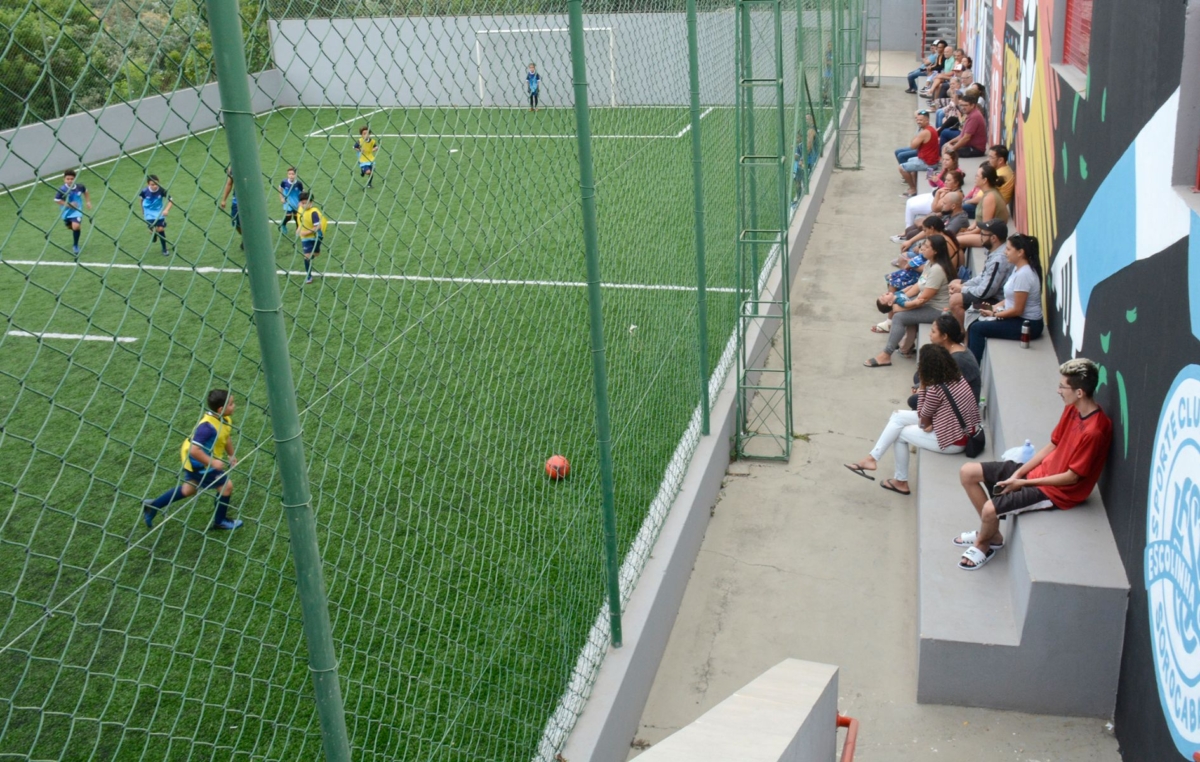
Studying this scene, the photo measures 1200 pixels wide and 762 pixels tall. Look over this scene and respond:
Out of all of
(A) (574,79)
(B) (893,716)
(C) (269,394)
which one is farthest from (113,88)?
(B) (893,716)

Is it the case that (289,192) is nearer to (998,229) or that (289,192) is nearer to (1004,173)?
(998,229)

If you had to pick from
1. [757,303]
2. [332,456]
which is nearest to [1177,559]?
[757,303]

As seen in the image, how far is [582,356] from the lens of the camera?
→ 29.2 ft

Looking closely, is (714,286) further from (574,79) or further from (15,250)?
(15,250)

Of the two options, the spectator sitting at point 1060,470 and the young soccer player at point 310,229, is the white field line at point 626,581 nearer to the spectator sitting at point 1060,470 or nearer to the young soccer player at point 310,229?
the spectator sitting at point 1060,470

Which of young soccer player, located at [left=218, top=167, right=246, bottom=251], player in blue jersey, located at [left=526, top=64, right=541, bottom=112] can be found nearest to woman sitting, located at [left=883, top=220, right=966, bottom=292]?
player in blue jersey, located at [left=526, top=64, right=541, bottom=112]

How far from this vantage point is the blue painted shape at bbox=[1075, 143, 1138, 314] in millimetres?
5496

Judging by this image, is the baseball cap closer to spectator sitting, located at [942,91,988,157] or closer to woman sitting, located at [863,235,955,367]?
woman sitting, located at [863,235,955,367]

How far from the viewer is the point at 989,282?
8555 millimetres

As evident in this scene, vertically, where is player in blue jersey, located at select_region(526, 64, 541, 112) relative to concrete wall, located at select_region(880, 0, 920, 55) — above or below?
below

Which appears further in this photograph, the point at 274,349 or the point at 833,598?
the point at 833,598

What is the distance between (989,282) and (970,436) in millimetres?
2026

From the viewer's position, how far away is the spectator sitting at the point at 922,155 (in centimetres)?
1499

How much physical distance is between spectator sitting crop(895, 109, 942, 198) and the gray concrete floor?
242 inches
